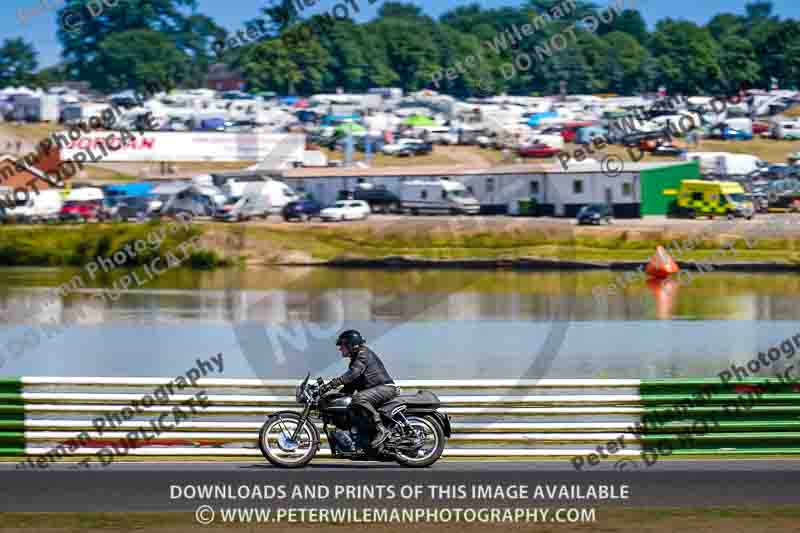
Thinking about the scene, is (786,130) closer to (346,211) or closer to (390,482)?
(346,211)

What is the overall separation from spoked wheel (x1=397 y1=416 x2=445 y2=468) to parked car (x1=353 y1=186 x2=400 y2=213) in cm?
4341

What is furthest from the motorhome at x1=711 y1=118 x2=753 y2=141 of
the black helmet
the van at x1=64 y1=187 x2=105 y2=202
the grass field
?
the black helmet

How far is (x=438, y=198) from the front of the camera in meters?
54.0

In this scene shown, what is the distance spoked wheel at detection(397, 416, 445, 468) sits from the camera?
12.4 m

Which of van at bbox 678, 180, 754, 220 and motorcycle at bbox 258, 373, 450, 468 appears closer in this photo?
motorcycle at bbox 258, 373, 450, 468

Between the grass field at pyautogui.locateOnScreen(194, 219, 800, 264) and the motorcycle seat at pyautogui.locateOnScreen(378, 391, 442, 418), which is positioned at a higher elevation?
the grass field at pyautogui.locateOnScreen(194, 219, 800, 264)

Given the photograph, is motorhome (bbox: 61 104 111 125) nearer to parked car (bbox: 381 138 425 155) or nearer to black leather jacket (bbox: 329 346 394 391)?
parked car (bbox: 381 138 425 155)

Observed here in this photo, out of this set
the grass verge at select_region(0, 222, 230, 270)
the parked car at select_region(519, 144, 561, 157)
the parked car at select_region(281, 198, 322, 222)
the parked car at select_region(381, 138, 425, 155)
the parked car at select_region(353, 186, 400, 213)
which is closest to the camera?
the grass verge at select_region(0, 222, 230, 270)

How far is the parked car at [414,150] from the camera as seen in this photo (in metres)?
68.3

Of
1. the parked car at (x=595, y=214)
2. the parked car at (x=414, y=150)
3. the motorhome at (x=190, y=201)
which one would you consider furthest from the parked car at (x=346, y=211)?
the parked car at (x=414, y=150)

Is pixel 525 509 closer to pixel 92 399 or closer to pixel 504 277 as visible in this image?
pixel 92 399

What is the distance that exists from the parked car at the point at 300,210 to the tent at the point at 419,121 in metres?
22.4

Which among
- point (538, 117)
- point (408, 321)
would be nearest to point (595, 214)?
point (408, 321)

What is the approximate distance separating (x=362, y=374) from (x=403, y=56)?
99.6 meters
